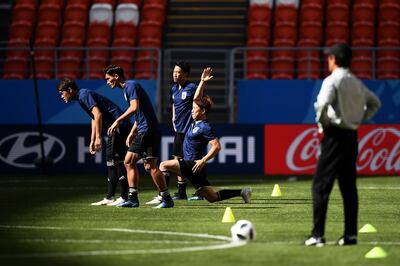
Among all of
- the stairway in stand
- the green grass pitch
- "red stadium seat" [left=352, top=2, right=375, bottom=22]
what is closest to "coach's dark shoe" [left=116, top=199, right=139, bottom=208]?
the green grass pitch

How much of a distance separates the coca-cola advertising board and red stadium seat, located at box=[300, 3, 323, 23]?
16.2 ft

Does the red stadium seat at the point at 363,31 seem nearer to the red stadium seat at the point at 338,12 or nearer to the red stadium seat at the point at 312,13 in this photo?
the red stadium seat at the point at 338,12

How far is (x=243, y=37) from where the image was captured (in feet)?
96.8

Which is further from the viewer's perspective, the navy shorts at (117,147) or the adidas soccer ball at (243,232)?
the navy shorts at (117,147)

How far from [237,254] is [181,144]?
765 cm

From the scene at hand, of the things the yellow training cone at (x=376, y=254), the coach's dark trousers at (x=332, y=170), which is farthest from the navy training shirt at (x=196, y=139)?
the yellow training cone at (x=376, y=254)

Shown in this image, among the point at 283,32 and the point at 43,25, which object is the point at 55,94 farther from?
the point at 283,32

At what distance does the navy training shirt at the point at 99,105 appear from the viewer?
1602 cm

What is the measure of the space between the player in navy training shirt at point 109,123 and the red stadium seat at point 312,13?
13.0 m

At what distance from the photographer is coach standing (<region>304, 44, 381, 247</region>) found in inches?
408

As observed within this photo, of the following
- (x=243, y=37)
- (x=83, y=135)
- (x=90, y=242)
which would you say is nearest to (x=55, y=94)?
(x=83, y=135)

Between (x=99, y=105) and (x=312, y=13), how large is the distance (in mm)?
13392

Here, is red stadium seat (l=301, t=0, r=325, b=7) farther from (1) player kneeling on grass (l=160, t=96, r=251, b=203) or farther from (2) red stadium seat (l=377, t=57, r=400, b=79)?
(1) player kneeling on grass (l=160, t=96, r=251, b=203)

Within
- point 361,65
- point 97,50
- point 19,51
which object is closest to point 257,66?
point 361,65
